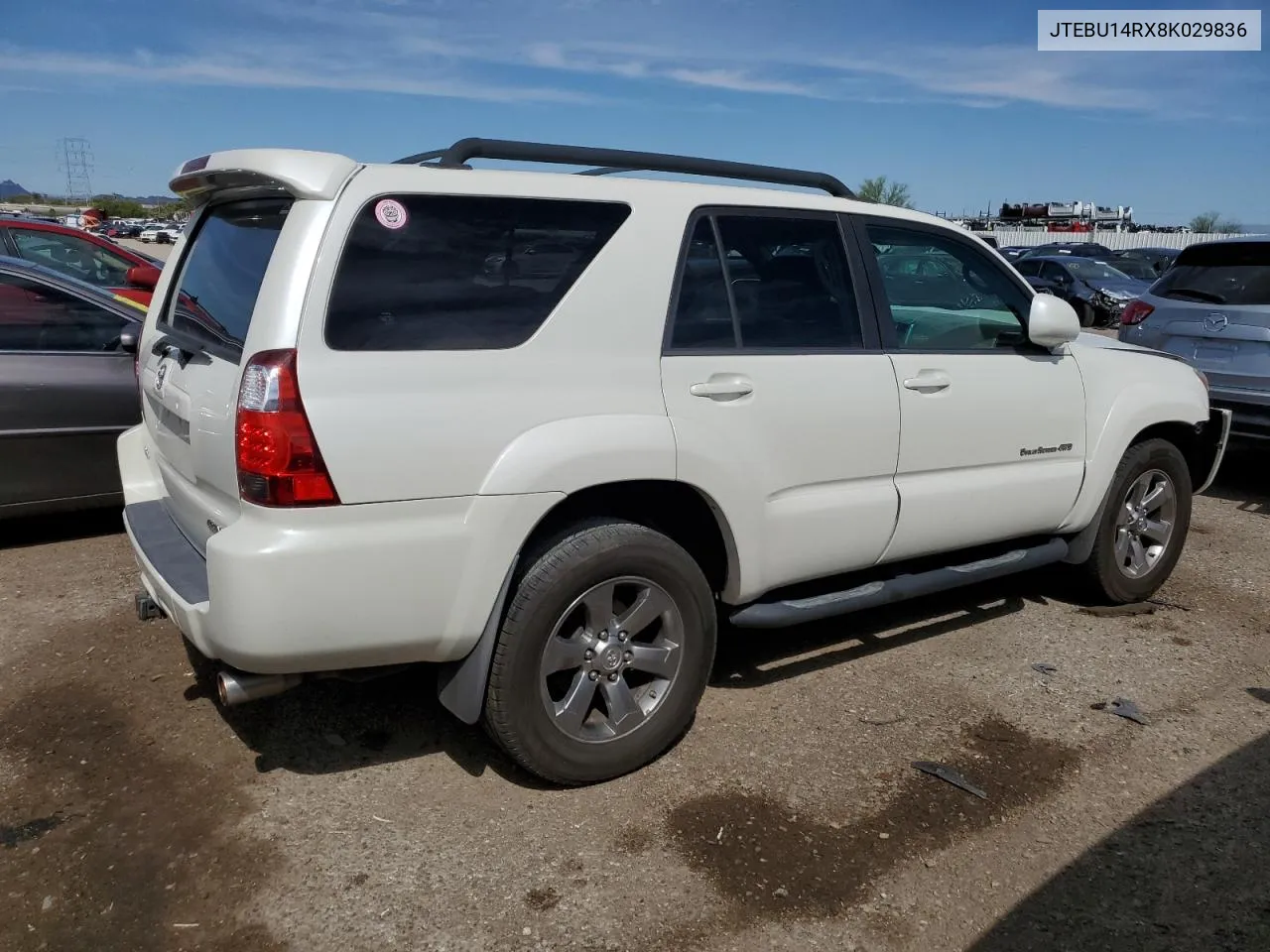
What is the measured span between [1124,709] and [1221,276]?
4.67 m

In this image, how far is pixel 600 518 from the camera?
3.24 m

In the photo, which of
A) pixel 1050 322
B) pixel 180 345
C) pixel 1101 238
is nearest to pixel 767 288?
pixel 1050 322

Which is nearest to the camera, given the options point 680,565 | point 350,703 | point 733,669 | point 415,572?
point 415,572

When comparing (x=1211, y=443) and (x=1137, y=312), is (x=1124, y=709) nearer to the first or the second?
(x=1211, y=443)

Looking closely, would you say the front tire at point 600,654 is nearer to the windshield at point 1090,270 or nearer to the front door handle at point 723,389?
the front door handle at point 723,389

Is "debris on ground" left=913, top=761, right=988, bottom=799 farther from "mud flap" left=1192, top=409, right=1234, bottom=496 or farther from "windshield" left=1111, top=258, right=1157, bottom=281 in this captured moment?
"windshield" left=1111, top=258, right=1157, bottom=281

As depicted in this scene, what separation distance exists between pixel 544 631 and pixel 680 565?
509 mm

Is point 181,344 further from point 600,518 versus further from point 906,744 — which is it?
point 906,744

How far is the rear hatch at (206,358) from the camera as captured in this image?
2.90m

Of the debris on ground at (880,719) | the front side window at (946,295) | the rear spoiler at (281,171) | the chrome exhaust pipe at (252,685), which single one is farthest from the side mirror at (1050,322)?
the chrome exhaust pipe at (252,685)

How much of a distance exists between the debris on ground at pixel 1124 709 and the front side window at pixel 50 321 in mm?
5088

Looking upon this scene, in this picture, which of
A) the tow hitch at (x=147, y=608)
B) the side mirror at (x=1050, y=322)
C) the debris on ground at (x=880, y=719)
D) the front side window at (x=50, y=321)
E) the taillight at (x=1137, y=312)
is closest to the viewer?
the tow hitch at (x=147, y=608)

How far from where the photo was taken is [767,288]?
3.67 metres

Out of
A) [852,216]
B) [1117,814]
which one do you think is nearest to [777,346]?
[852,216]
